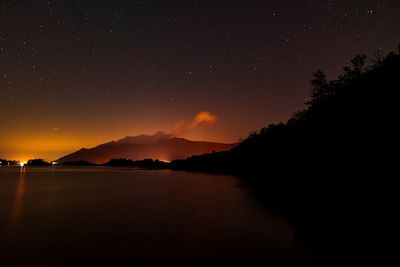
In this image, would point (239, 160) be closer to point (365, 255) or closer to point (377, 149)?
point (377, 149)

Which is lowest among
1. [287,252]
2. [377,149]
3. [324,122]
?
[287,252]

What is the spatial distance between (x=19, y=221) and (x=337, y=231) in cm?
1377

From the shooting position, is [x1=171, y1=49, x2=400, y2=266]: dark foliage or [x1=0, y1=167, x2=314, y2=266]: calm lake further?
[x1=171, y1=49, x2=400, y2=266]: dark foliage

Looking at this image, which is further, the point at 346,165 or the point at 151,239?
the point at 346,165

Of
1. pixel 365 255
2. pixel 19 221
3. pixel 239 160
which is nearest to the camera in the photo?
pixel 365 255

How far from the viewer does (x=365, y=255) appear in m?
7.33

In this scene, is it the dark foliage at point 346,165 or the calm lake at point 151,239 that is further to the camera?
the dark foliage at point 346,165

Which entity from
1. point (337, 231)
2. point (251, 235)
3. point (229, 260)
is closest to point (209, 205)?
point (251, 235)

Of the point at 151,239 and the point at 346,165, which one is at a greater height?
the point at 346,165

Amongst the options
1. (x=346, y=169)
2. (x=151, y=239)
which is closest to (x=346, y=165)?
(x=346, y=169)

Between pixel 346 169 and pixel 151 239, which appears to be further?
pixel 346 169

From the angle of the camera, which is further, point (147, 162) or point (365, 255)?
point (147, 162)

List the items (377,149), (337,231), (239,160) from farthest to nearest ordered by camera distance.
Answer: (239,160) < (377,149) < (337,231)

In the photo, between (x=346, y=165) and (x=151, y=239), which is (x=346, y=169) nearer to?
(x=346, y=165)
